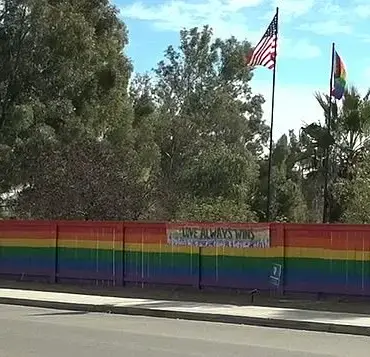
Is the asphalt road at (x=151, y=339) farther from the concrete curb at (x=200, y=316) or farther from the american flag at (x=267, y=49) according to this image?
the american flag at (x=267, y=49)

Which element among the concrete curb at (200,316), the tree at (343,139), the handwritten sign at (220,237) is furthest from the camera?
the tree at (343,139)

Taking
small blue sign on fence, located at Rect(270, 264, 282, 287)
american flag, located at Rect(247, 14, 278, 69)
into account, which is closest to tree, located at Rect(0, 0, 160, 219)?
american flag, located at Rect(247, 14, 278, 69)

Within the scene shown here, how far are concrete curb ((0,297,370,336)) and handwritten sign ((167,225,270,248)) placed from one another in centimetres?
370

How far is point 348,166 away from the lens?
32312mm

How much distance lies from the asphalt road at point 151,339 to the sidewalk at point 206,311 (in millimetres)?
542

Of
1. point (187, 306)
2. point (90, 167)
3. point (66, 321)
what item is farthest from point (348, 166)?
point (66, 321)

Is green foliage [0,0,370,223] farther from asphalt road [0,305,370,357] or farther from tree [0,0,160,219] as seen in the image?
asphalt road [0,305,370,357]

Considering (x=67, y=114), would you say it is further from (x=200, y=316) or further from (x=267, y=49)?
(x=200, y=316)

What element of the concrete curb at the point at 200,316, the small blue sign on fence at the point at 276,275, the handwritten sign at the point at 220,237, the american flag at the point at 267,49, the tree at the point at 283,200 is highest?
the american flag at the point at 267,49

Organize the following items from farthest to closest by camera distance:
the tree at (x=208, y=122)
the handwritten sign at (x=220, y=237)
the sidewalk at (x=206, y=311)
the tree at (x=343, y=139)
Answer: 1. the tree at (x=208, y=122)
2. the tree at (x=343, y=139)
3. the handwritten sign at (x=220, y=237)
4. the sidewalk at (x=206, y=311)

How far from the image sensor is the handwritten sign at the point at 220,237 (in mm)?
19312

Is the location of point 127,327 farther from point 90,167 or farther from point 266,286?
point 90,167

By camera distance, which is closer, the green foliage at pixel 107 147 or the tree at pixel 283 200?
the green foliage at pixel 107 147

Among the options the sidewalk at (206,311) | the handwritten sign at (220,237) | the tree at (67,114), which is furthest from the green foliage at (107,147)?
the sidewalk at (206,311)
